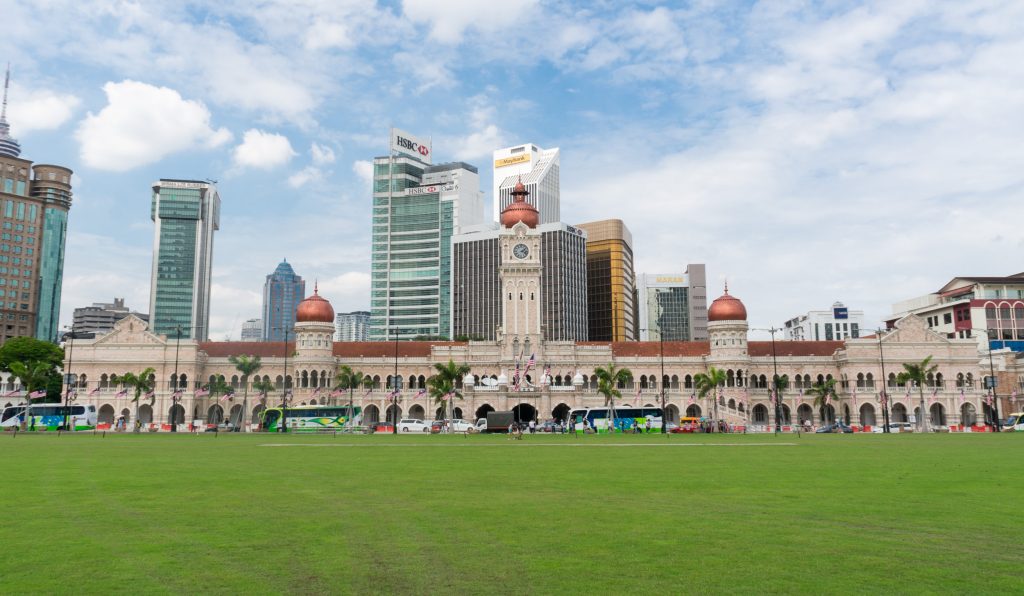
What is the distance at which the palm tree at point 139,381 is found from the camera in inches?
3465

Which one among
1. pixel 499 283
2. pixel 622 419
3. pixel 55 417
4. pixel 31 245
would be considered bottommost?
pixel 622 419

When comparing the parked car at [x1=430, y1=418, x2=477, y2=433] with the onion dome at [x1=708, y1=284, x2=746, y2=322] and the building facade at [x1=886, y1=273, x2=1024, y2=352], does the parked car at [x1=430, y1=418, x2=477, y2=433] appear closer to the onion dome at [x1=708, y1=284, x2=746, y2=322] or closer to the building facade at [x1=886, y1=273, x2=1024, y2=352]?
the onion dome at [x1=708, y1=284, x2=746, y2=322]

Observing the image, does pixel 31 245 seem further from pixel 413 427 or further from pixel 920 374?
pixel 920 374

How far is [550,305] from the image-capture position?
584ft

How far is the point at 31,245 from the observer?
171 m

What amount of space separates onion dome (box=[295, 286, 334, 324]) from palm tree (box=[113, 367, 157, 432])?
18461 millimetres

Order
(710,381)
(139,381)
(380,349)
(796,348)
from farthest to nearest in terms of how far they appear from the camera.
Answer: (380,349) → (796,348) → (710,381) → (139,381)

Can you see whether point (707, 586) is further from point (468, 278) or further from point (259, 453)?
point (468, 278)

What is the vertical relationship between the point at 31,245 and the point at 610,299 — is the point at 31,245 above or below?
above

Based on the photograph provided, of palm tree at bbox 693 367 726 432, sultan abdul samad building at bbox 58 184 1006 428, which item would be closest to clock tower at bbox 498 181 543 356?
sultan abdul samad building at bbox 58 184 1006 428

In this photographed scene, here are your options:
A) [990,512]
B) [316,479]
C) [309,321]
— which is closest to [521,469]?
[316,479]

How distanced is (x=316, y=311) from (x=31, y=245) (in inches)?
4355

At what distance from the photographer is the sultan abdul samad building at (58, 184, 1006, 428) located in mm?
92938

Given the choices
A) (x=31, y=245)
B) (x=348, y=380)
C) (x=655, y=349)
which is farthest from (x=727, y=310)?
(x=31, y=245)
